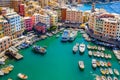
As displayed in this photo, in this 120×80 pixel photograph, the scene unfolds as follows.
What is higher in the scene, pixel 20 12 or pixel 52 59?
pixel 20 12

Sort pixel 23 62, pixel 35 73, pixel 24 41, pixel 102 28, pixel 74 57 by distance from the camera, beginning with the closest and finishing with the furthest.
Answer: pixel 35 73
pixel 23 62
pixel 74 57
pixel 24 41
pixel 102 28

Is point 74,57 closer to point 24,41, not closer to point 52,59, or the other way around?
point 52,59

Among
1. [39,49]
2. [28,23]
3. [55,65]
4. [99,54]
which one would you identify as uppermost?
[28,23]

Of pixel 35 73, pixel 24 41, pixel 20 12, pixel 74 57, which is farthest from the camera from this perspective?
pixel 20 12

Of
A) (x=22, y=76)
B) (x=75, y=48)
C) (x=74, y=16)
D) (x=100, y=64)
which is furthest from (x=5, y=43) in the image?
(x=74, y=16)

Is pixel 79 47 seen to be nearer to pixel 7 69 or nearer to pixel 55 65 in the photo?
pixel 55 65

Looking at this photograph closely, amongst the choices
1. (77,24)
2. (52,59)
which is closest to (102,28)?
(77,24)

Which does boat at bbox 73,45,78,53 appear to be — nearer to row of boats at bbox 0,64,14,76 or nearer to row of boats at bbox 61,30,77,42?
row of boats at bbox 61,30,77,42
